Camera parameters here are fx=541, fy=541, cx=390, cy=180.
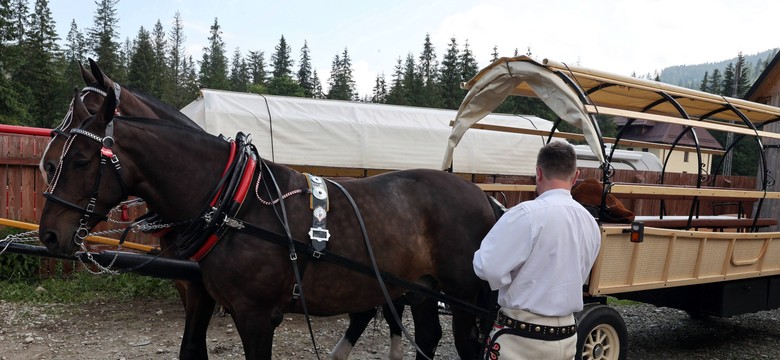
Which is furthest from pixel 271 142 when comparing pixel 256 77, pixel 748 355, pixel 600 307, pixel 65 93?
pixel 256 77

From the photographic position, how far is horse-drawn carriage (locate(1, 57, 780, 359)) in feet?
8.99

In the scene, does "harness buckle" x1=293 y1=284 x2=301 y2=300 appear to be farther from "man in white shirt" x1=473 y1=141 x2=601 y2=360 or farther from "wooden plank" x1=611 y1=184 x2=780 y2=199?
"wooden plank" x1=611 y1=184 x2=780 y2=199

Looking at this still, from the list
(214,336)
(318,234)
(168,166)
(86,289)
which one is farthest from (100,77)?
(86,289)

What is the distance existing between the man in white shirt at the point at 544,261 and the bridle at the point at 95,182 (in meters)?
1.87

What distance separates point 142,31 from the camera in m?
63.2

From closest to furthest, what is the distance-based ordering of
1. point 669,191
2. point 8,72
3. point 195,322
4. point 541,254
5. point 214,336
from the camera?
point 541,254 → point 195,322 → point 669,191 → point 214,336 → point 8,72

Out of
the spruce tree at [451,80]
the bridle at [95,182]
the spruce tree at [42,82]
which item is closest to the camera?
the bridle at [95,182]

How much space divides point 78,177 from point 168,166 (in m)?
0.42

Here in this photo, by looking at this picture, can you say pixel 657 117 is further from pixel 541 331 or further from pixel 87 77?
pixel 87 77

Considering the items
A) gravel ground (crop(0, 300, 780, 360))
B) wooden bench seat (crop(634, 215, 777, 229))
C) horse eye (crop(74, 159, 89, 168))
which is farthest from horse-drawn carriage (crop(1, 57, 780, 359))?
gravel ground (crop(0, 300, 780, 360))

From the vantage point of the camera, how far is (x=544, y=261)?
2344 mm

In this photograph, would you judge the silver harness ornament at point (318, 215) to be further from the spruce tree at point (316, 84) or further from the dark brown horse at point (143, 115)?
the spruce tree at point (316, 84)

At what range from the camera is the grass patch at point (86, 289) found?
6.64 m

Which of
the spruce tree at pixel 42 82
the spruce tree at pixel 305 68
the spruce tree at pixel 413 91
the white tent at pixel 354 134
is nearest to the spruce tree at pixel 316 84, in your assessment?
the spruce tree at pixel 305 68
